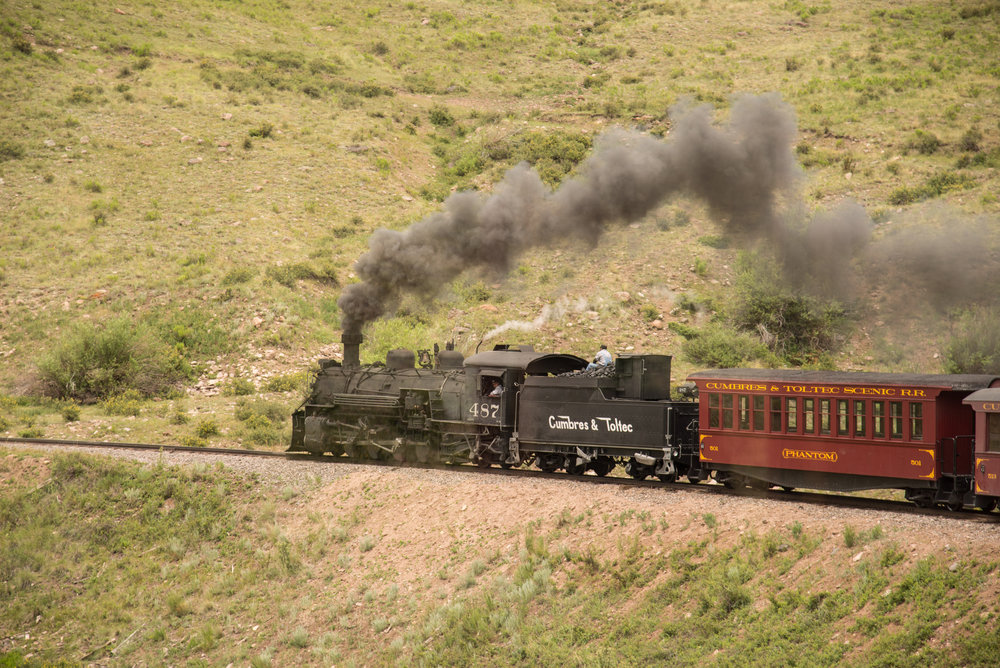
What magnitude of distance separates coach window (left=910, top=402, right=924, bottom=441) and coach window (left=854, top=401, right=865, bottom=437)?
0.84 m

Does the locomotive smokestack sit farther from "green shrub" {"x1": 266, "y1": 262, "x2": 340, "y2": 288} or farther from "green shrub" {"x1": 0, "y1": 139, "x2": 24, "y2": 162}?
"green shrub" {"x1": 0, "y1": 139, "x2": 24, "y2": 162}

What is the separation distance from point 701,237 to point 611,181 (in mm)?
18566

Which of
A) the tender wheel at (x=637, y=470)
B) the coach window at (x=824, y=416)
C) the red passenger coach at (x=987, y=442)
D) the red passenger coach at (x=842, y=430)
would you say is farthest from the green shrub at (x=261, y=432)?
the red passenger coach at (x=987, y=442)

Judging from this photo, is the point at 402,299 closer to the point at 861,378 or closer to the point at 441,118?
the point at 861,378

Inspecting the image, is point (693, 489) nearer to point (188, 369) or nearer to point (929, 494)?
point (929, 494)

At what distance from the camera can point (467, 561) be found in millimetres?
16859

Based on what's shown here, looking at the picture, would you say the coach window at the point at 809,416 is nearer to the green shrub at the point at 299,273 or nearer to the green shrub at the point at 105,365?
the green shrub at the point at 105,365

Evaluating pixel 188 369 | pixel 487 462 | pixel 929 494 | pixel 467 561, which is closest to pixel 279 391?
pixel 188 369

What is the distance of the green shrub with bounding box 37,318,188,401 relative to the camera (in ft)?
111

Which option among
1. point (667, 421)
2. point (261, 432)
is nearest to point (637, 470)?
point (667, 421)

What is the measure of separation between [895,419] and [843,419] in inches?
36.6

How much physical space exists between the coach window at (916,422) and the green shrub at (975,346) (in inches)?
661

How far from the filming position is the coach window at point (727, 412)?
1802cm

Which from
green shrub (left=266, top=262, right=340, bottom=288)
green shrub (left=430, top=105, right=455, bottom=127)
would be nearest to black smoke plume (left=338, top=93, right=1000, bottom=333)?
green shrub (left=266, top=262, right=340, bottom=288)
